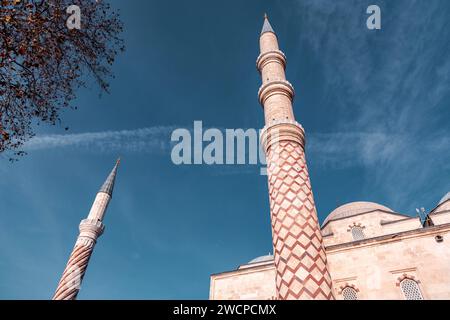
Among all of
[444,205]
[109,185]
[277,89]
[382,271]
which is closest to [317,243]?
[277,89]

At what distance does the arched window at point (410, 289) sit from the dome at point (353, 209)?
694cm

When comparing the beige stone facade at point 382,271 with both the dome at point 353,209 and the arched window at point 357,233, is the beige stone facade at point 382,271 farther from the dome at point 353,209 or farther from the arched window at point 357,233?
the dome at point 353,209

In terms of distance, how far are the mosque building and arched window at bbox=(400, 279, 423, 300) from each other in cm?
3

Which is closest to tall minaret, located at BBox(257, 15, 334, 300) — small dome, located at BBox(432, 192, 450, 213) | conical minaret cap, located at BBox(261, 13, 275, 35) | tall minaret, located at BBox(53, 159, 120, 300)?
conical minaret cap, located at BBox(261, 13, 275, 35)

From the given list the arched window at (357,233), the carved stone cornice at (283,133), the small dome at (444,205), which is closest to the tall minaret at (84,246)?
the carved stone cornice at (283,133)

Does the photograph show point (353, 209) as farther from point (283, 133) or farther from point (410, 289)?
point (283, 133)

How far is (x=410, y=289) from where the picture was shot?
985cm

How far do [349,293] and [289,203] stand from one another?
23.2 feet

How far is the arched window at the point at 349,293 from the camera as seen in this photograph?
10567mm

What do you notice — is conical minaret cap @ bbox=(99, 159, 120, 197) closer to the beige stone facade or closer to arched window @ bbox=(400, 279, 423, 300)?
the beige stone facade

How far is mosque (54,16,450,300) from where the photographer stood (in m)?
5.10

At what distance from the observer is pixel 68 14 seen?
17.1 ft
